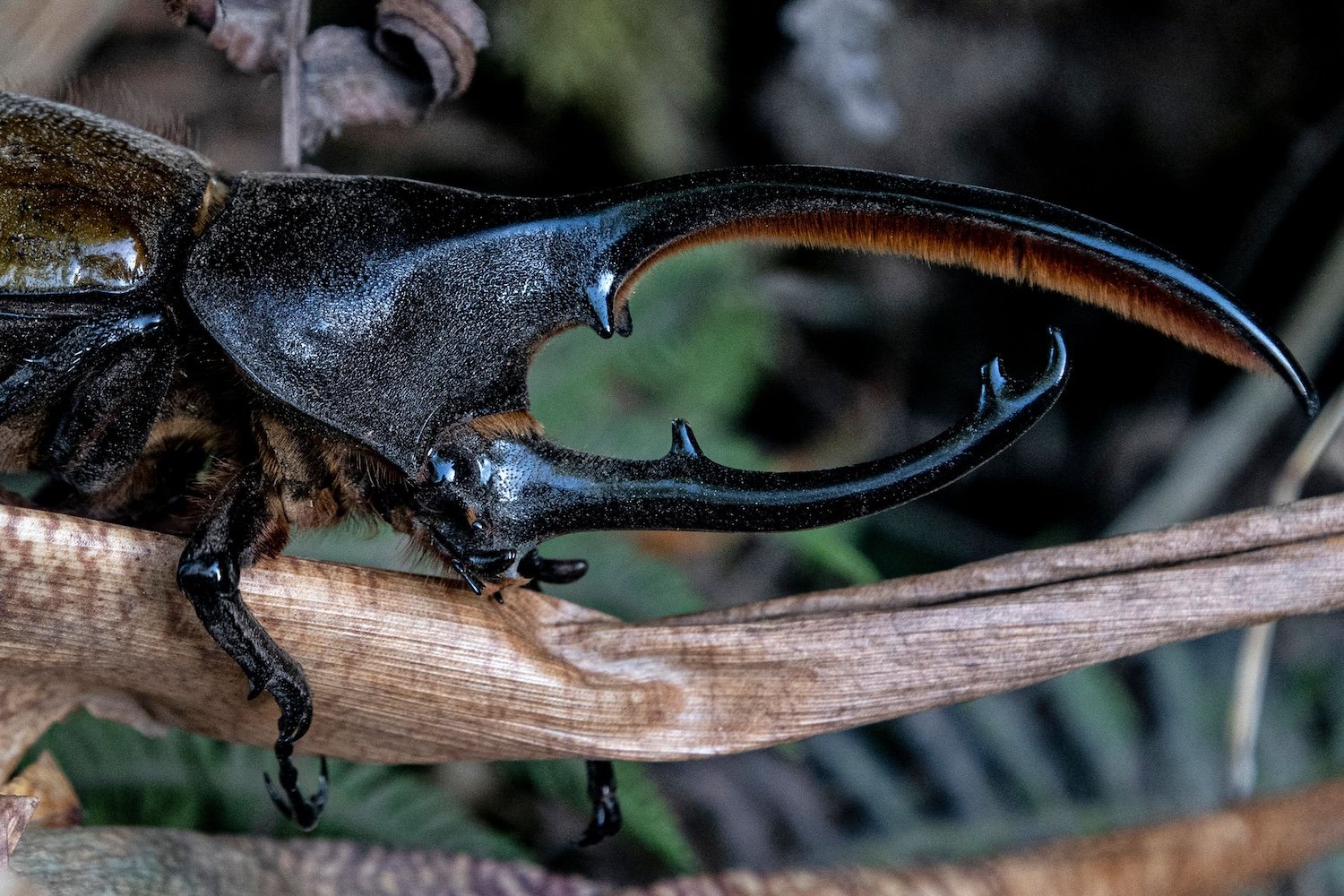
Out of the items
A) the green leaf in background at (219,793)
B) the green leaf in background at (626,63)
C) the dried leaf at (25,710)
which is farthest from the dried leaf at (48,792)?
the green leaf in background at (626,63)

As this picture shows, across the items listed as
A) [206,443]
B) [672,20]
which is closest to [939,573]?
[206,443]

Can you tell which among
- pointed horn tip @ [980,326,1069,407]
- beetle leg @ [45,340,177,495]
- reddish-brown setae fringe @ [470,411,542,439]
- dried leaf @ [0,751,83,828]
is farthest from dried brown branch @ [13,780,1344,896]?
pointed horn tip @ [980,326,1069,407]

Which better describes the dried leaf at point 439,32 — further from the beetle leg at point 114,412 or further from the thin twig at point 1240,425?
the thin twig at point 1240,425

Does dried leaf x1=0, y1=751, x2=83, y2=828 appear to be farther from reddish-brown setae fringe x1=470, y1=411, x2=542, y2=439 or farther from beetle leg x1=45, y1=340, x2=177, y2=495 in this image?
reddish-brown setae fringe x1=470, y1=411, x2=542, y2=439

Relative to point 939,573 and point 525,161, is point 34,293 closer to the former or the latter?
point 939,573

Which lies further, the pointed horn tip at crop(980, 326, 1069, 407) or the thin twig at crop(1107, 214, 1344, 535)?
the thin twig at crop(1107, 214, 1344, 535)

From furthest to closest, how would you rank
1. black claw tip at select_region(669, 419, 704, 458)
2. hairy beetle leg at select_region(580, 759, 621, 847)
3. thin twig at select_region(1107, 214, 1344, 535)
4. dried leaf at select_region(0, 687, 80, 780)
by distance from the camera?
thin twig at select_region(1107, 214, 1344, 535) < hairy beetle leg at select_region(580, 759, 621, 847) < dried leaf at select_region(0, 687, 80, 780) < black claw tip at select_region(669, 419, 704, 458)
